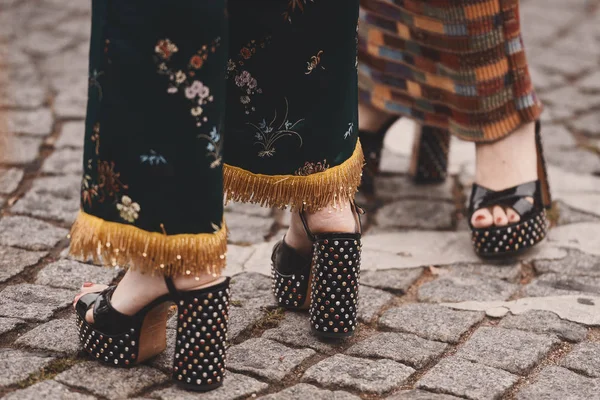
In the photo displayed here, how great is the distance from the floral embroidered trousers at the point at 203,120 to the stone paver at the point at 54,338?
1.11 ft

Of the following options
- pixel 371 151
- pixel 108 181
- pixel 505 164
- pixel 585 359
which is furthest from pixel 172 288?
pixel 371 151

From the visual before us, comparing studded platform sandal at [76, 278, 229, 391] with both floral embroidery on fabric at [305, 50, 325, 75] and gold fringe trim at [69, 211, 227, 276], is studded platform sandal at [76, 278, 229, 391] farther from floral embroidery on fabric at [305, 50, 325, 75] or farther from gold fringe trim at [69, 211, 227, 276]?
floral embroidery on fabric at [305, 50, 325, 75]

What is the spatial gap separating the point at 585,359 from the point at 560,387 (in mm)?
161

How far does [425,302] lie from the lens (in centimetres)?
234

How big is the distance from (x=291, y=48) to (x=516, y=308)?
0.93m

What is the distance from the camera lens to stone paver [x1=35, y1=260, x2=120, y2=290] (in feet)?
7.60

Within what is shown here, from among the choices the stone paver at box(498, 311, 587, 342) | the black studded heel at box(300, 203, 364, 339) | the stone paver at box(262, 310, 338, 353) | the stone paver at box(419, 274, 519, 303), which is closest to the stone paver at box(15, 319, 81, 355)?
the stone paver at box(262, 310, 338, 353)

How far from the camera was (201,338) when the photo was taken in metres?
1.75

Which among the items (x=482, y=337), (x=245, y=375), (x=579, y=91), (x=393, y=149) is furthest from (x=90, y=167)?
(x=579, y=91)

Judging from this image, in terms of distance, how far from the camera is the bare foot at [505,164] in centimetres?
262

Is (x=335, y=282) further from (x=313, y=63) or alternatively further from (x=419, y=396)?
(x=313, y=63)

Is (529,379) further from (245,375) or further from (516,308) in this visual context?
(245,375)

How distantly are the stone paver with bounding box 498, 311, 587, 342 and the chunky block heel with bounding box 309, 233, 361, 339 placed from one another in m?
0.42

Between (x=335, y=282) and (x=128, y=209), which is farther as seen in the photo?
(x=335, y=282)
